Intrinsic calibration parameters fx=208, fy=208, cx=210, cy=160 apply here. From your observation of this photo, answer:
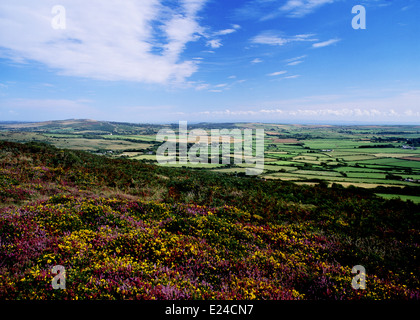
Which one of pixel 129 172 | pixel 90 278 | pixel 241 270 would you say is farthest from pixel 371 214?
pixel 129 172

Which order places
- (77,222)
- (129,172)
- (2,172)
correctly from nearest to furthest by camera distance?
(77,222) → (2,172) → (129,172)

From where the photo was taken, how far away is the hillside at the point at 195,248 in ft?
17.6

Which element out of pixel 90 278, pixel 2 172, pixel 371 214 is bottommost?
pixel 371 214

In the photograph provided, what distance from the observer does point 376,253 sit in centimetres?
777

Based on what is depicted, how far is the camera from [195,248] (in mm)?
7340

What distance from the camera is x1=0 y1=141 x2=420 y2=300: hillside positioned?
537 centimetres

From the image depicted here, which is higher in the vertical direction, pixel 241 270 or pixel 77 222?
pixel 77 222

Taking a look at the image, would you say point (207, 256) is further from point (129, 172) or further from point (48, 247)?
point (129, 172)
